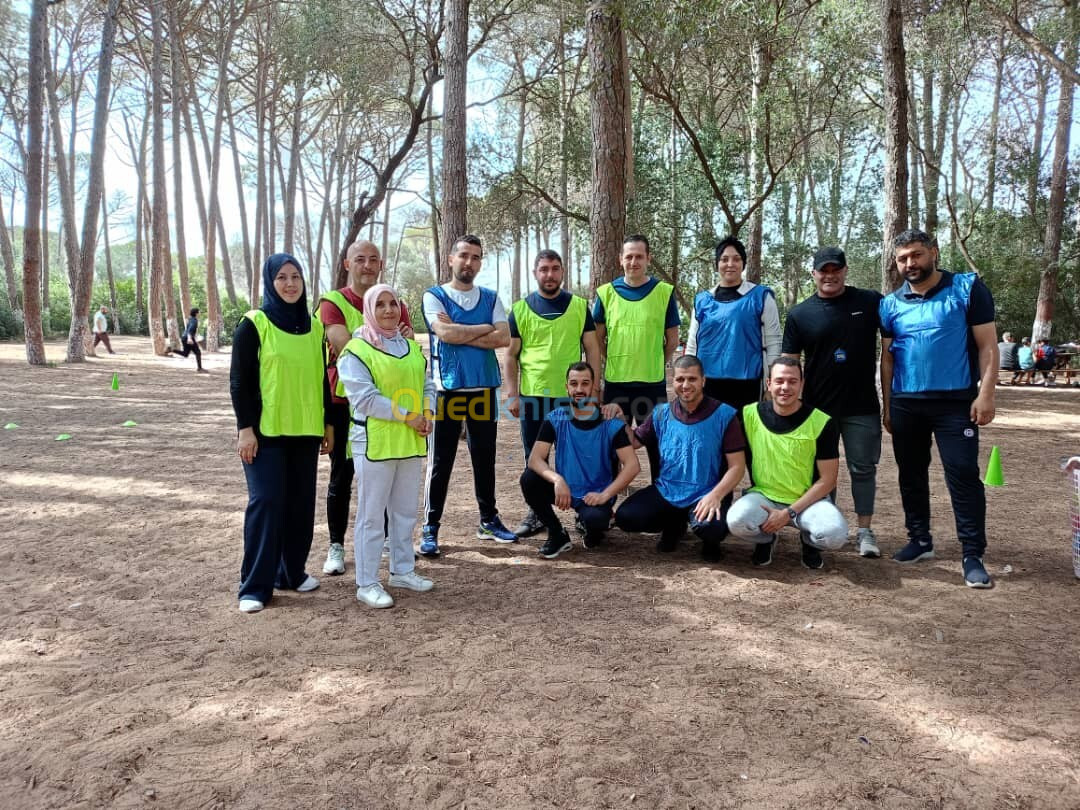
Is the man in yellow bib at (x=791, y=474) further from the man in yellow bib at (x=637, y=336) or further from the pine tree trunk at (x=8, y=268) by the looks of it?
the pine tree trunk at (x=8, y=268)

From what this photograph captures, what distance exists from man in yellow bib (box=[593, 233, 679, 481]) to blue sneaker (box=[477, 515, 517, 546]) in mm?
1088

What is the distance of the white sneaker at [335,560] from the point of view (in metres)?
4.40

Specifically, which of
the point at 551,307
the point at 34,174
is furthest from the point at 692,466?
the point at 34,174

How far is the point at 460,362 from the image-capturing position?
472 cm

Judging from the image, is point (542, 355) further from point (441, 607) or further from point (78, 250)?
point (78, 250)

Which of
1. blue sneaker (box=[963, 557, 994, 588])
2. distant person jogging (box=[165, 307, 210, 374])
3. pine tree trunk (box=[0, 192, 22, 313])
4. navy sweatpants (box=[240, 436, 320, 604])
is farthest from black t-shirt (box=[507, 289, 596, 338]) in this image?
pine tree trunk (box=[0, 192, 22, 313])

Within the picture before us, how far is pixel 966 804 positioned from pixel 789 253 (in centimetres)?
1793

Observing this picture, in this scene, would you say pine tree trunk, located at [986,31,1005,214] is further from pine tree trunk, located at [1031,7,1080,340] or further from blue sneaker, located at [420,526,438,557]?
blue sneaker, located at [420,526,438,557]

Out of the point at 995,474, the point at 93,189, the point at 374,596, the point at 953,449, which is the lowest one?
the point at 374,596

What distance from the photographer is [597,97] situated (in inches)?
291

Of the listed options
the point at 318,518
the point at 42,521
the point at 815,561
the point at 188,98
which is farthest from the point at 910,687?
the point at 188,98

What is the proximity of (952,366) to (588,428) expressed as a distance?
2031mm

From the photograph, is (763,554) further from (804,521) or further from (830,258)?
(830,258)

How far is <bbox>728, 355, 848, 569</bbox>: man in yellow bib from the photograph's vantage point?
169 inches
